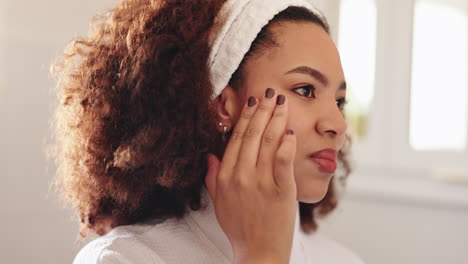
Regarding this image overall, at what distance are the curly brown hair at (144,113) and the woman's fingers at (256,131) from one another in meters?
0.08

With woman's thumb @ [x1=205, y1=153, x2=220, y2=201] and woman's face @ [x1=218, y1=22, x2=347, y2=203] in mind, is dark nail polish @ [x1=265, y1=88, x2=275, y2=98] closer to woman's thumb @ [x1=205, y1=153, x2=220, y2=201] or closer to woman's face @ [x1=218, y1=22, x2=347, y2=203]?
woman's face @ [x1=218, y1=22, x2=347, y2=203]

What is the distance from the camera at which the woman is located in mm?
986

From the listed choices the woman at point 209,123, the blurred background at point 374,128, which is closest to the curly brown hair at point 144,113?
the woman at point 209,123

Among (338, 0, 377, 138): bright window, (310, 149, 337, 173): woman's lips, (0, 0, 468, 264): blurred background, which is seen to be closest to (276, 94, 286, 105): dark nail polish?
→ (310, 149, 337, 173): woman's lips

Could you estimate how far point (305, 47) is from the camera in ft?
3.46

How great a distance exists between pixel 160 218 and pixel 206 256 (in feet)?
0.41

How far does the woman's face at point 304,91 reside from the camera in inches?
40.4

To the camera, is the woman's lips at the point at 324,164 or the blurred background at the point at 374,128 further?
the blurred background at the point at 374,128

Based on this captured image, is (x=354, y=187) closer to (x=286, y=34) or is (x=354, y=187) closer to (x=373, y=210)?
(x=373, y=210)

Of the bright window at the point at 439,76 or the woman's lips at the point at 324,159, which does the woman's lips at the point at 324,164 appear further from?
the bright window at the point at 439,76

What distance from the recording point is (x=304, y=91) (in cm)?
105

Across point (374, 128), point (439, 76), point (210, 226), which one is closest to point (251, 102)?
point (210, 226)

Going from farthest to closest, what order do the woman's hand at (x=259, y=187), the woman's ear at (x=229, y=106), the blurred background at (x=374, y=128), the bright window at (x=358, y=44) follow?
the bright window at (x=358, y=44) → the blurred background at (x=374, y=128) → the woman's ear at (x=229, y=106) → the woman's hand at (x=259, y=187)

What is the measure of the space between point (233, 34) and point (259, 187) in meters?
0.28
